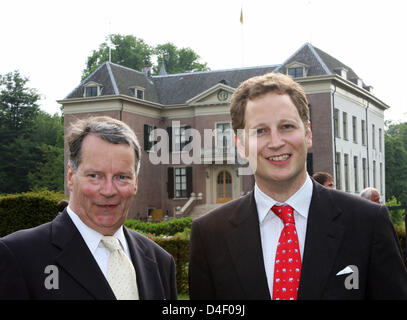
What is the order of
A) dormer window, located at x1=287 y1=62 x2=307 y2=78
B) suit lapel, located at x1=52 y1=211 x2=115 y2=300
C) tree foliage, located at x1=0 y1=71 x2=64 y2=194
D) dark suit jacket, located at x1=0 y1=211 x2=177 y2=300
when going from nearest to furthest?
dark suit jacket, located at x1=0 y1=211 x2=177 y2=300 → suit lapel, located at x1=52 y1=211 x2=115 y2=300 → dormer window, located at x1=287 y1=62 x2=307 y2=78 → tree foliage, located at x1=0 y1=71 x2=64 y2=194

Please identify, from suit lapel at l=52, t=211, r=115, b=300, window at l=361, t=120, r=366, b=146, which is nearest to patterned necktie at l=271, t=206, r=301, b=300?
suit lapel at l=52, t=211, r=115, b=300

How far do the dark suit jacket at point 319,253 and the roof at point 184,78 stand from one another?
98.9 feet

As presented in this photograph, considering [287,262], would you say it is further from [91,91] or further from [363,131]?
[363,131]

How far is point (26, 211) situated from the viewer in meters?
14.3

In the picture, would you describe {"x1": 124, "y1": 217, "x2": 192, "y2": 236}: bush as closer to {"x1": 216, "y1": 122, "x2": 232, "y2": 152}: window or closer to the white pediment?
{"x1": 216, "y1": 122, "x2": 232, "y2": 152}: window

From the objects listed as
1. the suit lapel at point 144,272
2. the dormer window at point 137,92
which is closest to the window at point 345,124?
the dormer window at point 137,92

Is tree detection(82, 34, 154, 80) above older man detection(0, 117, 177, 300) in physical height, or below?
above

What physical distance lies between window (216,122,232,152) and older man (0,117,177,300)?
3116 cm

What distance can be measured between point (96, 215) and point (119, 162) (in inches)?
11.3

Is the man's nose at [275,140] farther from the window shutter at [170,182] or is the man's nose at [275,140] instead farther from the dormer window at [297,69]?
the window shutter at [170,182]

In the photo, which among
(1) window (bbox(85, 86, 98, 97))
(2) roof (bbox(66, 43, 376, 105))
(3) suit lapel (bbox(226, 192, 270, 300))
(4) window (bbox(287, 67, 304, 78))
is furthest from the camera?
(1) window (bbox(85, 86, 98, 97))

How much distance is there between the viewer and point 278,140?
2674 mm

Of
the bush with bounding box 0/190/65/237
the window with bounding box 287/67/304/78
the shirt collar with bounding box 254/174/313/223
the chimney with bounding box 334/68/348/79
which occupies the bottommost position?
the bush with bounding box 0/190/65/237

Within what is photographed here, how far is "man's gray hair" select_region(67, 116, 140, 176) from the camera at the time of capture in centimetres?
268
